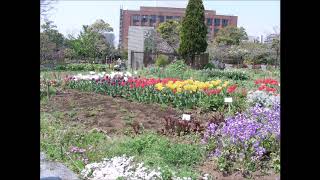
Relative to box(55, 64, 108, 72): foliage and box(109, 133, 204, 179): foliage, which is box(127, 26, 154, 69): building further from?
box(109, 133, 204, 179): foliage

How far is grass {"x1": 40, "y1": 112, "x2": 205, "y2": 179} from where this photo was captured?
3688 mm

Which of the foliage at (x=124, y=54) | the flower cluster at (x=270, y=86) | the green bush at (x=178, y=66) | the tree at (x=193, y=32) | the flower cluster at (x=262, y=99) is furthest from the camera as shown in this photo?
the foliage at (x=124, y=54)

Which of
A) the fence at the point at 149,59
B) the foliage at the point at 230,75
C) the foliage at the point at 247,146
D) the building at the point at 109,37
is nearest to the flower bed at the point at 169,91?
the building at the point at 109,37

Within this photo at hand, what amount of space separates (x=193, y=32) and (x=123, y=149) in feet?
27.4

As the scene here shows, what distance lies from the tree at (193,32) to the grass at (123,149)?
643cm

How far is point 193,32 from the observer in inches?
474

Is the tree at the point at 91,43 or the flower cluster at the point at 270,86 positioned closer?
the flower cluster at the point at 270,86

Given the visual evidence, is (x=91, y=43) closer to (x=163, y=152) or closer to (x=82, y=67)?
(x=82, y=67)

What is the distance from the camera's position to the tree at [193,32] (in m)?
10.7

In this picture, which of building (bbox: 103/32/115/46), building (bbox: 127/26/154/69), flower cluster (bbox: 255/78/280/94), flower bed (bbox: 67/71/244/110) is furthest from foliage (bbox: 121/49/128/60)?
flower cluster (bbox: 255/78/280/94)

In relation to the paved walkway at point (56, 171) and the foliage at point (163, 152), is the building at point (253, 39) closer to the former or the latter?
the foliage at point (163, 152)
